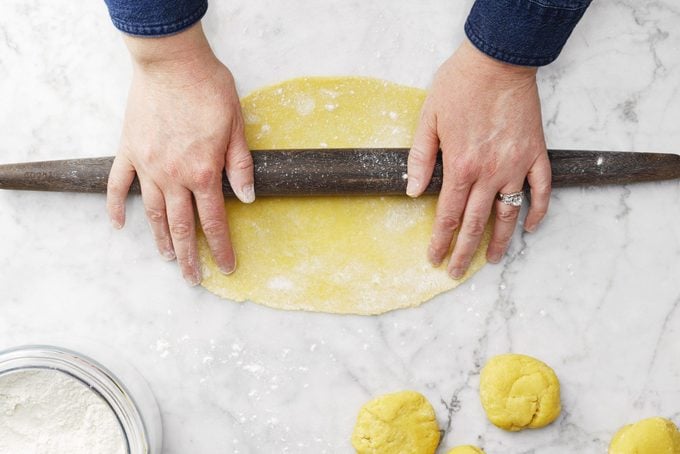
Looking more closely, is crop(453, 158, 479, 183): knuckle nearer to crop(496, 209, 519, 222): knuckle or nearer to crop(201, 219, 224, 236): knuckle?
crop(496, 209, 519, 222): knuckle

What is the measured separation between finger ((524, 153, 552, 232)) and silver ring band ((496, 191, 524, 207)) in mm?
36

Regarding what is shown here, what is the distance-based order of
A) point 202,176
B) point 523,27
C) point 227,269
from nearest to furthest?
point 523,27 < point 202,176 < point 227,269

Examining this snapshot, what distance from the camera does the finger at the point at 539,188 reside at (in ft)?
4.00

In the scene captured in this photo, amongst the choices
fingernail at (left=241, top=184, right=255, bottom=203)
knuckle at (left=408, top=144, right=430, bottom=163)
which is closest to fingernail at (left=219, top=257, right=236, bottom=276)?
fingernail at (left=241, top=184, right=255, bottom=203)

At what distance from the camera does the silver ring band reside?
47.8 inches

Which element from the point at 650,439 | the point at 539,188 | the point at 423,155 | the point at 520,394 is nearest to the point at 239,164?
the point at 423,155

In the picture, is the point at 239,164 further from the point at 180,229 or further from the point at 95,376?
the point at 95,376

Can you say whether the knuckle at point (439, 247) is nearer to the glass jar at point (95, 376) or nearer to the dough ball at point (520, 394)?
the dough ball at point (520, 394)

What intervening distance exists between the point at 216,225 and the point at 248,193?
0.08 meters

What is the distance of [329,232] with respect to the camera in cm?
128

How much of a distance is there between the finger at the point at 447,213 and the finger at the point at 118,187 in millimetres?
531

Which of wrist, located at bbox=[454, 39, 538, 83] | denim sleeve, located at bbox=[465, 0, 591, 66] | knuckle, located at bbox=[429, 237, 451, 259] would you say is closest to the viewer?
denim sleeve, located at bbox=[465, 0, 591, 66]

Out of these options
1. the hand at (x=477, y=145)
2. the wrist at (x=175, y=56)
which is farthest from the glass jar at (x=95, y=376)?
the hand at (x=477, y=145)

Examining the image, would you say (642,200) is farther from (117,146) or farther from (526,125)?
(117,146)
